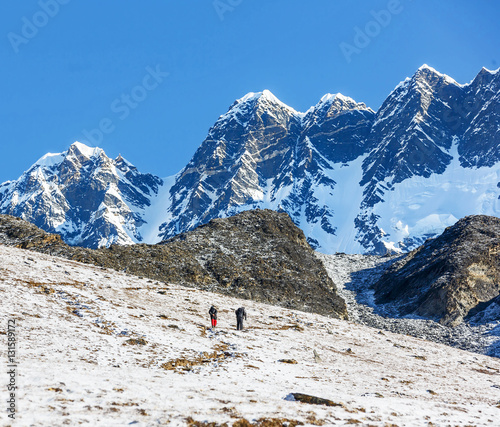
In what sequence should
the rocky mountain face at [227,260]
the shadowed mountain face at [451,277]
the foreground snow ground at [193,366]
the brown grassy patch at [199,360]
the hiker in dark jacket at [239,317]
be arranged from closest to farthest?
the foreground snow ground at [193,366]
the brown grassy patch at [199,360]
the hiker in dark jacket at [239,317]
the rocky mountain face at [227,260]
the shadowed mountain face at [451,277]

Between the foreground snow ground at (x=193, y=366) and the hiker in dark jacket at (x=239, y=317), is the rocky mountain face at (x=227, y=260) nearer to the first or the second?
the foreground snow ground at (x=193, y=366)

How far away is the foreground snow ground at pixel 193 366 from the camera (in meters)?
15.4

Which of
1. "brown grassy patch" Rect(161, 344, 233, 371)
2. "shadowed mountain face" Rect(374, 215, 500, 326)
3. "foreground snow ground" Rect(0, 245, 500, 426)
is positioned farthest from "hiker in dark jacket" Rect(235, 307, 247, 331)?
"shadowed mountain face" Rect(374, 215, 500, 326)

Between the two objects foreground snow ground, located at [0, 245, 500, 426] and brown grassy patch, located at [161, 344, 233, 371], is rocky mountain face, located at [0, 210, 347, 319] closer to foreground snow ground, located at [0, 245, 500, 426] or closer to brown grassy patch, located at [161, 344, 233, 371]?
foreground snow ground, located at [0, 245, 500, 426]

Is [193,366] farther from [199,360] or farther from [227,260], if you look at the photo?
[227,260]

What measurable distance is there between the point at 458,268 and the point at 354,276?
83.8 feet

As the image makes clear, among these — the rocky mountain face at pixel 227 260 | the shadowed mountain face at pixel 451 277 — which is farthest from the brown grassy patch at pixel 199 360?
the shadowed mountain face at pixel 451 277

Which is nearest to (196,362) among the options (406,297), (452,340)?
(452,340)

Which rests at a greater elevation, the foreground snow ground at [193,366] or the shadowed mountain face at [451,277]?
the shadowed mountain face at [451,277]

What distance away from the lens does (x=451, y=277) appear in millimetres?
70625

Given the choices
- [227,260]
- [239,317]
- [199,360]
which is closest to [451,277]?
[227,260]

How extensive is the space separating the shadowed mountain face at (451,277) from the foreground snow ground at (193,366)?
2775 centimetres

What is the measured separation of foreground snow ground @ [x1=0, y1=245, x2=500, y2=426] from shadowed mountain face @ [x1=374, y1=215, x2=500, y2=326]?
27753 millimetres

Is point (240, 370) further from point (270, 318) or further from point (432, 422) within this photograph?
point (270, 318)
